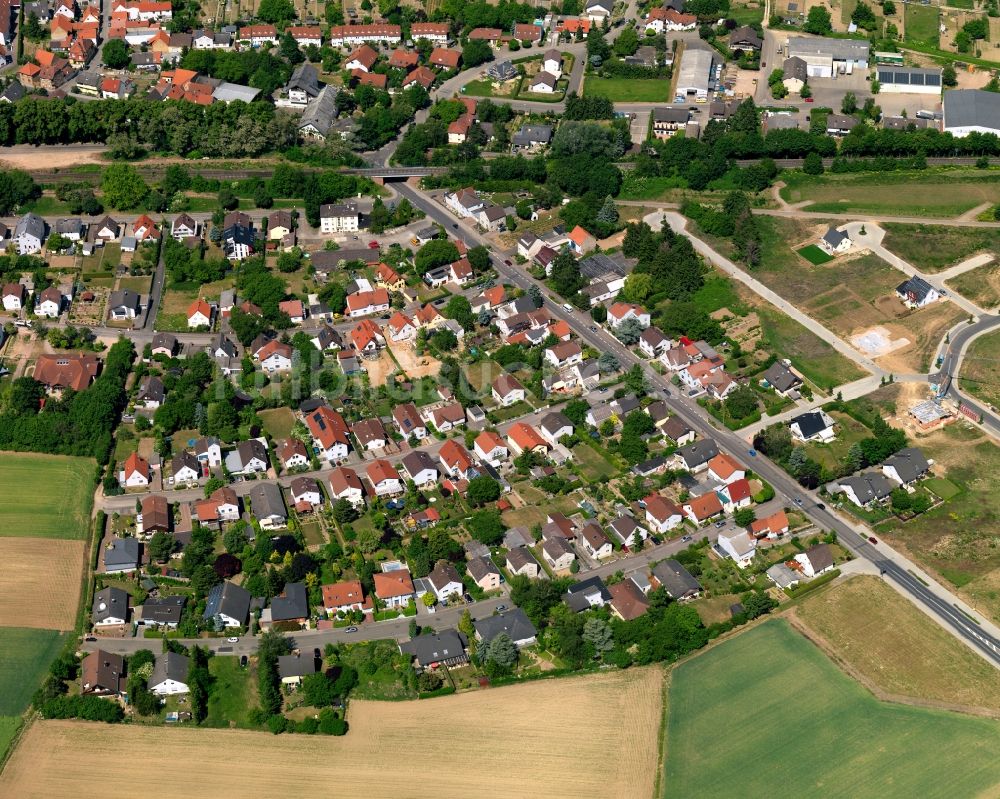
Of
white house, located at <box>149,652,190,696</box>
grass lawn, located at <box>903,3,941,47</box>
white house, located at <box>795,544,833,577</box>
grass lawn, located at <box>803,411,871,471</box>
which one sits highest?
grass lawn, located at <box>903,3,941,47</box>

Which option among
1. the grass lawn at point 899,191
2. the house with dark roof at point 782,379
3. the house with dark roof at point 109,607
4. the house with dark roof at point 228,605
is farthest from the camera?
the grass lawn at point 899,191

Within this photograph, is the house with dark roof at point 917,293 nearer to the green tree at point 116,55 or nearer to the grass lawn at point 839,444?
the grass lawn at point 839,444

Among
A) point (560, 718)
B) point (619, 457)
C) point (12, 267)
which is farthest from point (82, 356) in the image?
point (560, 718)

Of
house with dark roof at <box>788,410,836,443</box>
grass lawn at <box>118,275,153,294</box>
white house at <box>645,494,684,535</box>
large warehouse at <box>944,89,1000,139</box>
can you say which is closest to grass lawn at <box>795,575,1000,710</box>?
white house at <box>645,494,684,535</box>

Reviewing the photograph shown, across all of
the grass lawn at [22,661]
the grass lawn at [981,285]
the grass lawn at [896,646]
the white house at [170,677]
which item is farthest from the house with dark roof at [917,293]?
the grass lawn at [22,661]

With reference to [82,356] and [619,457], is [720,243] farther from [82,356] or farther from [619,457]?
[82,356]

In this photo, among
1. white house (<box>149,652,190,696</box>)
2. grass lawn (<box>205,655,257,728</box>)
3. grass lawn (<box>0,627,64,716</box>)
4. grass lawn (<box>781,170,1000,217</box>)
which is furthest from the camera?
grass lawn (<box>781,170,1000,217</box>)

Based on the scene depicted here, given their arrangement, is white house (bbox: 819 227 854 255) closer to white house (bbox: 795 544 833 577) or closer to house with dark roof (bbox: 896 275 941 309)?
house with dark roof (bbox: 896 275 941 309)
